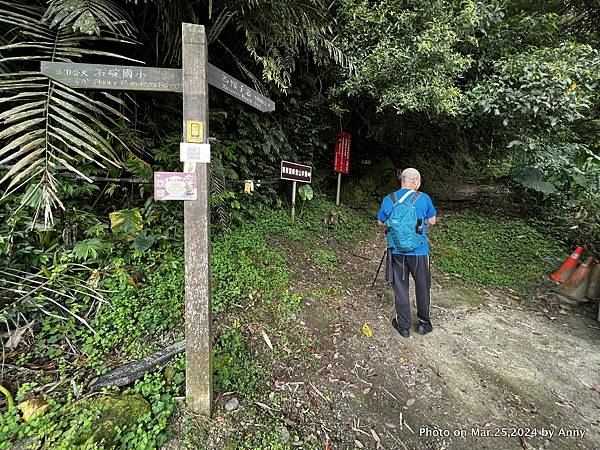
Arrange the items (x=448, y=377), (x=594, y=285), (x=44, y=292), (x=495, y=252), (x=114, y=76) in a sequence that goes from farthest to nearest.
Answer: (x=495, y=252), (x=594, y=285), (x=448, y=377), (x=44, y=292), (x=114, y=76)

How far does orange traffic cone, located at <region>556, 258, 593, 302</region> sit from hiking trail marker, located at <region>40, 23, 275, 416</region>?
4.73m

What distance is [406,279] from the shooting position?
289cm

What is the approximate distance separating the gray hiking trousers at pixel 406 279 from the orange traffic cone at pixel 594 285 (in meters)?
2.65

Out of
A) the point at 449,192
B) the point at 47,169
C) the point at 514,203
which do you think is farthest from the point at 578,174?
the point at 47,169

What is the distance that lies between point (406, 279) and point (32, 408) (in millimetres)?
2999

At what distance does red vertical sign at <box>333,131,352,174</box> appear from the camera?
20.4 feet

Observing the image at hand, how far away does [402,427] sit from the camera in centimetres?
200

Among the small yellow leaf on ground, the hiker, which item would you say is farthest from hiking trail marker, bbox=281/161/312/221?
the small yellow leaf on ground

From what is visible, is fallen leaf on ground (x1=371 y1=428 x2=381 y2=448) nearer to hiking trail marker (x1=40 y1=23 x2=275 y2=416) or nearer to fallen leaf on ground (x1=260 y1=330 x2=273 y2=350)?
fallen leaf on ground (x1=260 y1=330 x2=273 y2=350)

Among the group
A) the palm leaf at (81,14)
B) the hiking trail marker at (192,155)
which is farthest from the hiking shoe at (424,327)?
the palm leaf at (81,14)

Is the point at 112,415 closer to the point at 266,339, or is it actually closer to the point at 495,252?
the point at 266,339

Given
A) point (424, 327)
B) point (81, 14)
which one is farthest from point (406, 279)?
point (81, 14)

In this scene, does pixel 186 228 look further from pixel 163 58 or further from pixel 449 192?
pixel 449 192

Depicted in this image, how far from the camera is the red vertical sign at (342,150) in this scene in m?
6.21
